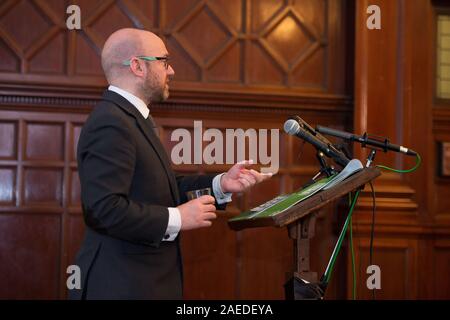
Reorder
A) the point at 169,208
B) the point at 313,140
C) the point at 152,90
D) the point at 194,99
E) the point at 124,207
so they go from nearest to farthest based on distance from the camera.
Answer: the point at 124,207 → the point at 169,208 → the point at 313,140 → the point at 152,90 → the point at 194,99

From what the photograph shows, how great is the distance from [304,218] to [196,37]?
201 cm

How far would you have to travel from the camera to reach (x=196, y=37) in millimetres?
3920

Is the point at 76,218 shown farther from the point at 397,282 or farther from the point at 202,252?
the point at 397,282

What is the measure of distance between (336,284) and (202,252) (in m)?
0.90

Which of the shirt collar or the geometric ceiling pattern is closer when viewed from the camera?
the shirt collar

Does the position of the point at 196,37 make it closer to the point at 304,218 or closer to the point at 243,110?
the point at 243,110

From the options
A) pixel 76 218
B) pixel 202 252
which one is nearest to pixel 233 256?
pixel 202 252

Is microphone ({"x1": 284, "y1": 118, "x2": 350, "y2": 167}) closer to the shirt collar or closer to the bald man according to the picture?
the bald man

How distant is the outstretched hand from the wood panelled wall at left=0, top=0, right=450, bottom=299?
130cm

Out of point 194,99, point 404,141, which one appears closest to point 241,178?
point 194,99

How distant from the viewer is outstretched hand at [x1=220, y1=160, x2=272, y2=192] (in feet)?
8.08

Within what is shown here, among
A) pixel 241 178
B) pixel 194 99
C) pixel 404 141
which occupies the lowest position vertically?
pixel 241 178

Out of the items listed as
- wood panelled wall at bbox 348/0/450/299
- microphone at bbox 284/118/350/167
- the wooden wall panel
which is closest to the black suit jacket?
microphone at bbox 284/118/350/167

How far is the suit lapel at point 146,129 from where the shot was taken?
2.34 meters
